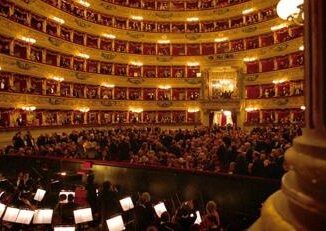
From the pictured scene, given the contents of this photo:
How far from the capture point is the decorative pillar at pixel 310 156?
193 centimetres

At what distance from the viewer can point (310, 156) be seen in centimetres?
205

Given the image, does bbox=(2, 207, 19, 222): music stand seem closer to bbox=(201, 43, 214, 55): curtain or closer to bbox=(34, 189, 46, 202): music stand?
bbox=(34, 189, 46, 202): music stand

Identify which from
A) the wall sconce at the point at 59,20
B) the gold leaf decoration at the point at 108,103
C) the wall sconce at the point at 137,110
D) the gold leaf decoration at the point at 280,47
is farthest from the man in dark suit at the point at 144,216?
the wall sconce at the point at 137,110

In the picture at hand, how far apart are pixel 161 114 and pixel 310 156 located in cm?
3712

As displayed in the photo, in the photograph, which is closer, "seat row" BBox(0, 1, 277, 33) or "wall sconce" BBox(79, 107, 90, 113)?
"wall sconce" BBox(79, 107, 90, 113)

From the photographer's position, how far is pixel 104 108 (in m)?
35.3

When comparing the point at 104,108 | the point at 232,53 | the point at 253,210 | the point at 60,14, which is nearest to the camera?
the point at 253,210

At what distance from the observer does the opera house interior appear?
5.38m

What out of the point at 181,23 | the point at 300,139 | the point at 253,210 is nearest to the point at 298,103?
the point at 181,23

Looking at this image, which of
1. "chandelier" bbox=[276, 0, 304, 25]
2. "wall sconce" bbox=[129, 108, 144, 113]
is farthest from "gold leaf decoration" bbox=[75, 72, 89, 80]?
"chandelier" bbox=[276, 0, 304, 25]

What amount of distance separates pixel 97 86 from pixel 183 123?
10151 millimetres

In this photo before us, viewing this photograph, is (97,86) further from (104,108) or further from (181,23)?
(181,23)

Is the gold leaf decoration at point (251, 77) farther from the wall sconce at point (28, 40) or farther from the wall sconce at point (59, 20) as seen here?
the wall sconce at point (28, 40)

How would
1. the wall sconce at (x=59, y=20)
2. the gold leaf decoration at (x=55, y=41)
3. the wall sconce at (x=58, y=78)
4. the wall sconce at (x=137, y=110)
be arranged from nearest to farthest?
the wall sconce at (x=58, y=78) < the gold leaf decoration at (x=55, y=41) < the wall sconce at (x=59, y=20) < the wall sconce at (x=137, y=110)
